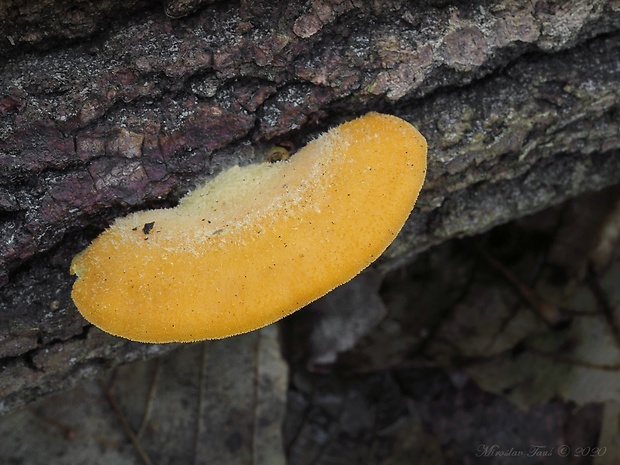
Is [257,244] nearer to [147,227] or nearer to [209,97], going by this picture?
[147,227]

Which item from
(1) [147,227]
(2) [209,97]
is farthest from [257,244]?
(2) [209,97]

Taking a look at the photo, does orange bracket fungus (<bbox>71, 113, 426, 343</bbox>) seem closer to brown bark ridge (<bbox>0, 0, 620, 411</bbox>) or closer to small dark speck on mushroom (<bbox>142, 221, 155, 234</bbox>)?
small dark speck on mushroom (<bbox>142, 221, 155, 234</bbox>)

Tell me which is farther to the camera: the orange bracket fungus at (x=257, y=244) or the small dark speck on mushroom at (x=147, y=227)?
the small dark speck on mushroom at (x=147, y=227)

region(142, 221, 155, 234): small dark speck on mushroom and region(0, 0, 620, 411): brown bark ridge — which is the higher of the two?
region(0, 0, 620, 411): brown bark ridge

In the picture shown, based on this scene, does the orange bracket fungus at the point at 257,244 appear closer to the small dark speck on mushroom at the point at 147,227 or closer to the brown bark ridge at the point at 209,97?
the small dark speck on mushroom at the point at 147,227

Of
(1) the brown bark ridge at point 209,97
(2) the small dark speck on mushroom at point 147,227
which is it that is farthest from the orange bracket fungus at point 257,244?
(1) the brown bark ridge at point 209,97

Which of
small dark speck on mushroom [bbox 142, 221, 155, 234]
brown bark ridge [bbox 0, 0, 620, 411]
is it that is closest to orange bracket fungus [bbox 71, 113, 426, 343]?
small dark speck on mushroom [bbox 142, 221, 155, 234]
